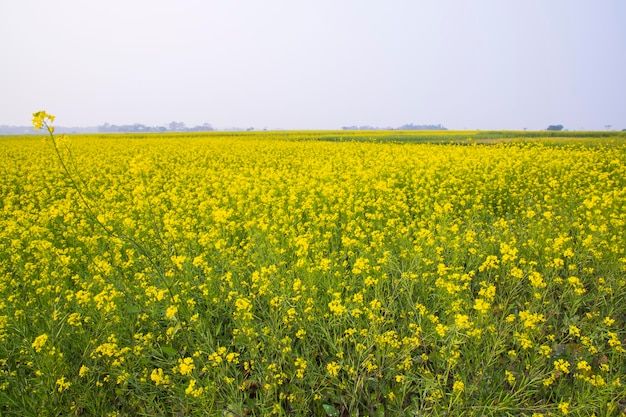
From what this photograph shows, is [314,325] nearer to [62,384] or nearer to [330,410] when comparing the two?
[330,410]

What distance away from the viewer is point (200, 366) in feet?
10.4

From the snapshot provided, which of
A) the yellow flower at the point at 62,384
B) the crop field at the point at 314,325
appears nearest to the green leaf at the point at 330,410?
the crop field at the point at 314,325

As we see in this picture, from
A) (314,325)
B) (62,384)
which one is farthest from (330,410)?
(62,384)

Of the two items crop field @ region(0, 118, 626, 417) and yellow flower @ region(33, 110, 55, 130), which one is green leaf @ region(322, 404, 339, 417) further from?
yellow flower @ region(33, 110, 55, 130)

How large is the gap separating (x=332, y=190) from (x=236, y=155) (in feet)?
28.2

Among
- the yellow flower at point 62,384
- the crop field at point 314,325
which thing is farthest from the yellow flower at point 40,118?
the yellow flower at point 62,384

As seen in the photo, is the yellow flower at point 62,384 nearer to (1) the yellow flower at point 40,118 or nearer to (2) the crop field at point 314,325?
(2) the crop field at point 314,325

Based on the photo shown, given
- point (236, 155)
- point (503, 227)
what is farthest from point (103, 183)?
point (503, 227)

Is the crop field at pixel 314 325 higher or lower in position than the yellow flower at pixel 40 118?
lower

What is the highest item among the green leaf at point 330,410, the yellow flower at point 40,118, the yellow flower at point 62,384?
the yellow flower at point 40,118

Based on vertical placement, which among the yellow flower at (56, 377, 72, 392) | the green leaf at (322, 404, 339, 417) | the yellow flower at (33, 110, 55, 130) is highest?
the yellow flower at (33, 110, 55, 130)

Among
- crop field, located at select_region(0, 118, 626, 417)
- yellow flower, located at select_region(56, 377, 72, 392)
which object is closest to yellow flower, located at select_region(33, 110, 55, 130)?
crop field, located at select_region(0, 118, 626, 417)

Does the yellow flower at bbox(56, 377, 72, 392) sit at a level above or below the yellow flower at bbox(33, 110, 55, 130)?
below

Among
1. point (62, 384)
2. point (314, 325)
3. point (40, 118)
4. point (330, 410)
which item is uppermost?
point (40, 118)
